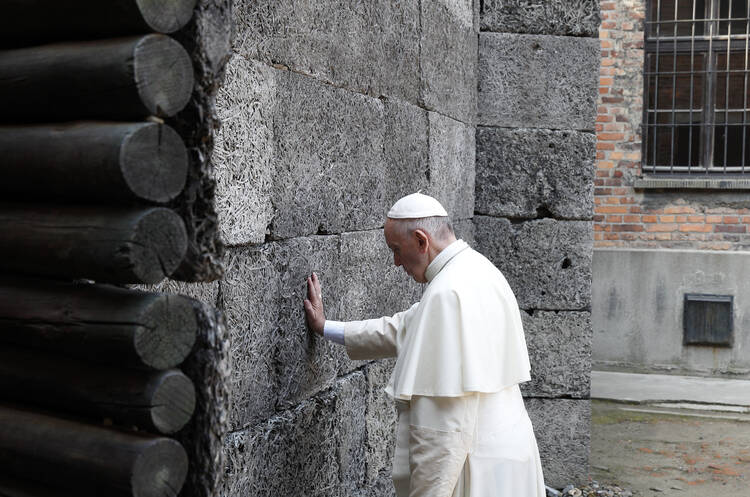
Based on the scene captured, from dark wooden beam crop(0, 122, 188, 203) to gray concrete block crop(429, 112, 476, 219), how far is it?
3615 millimetres

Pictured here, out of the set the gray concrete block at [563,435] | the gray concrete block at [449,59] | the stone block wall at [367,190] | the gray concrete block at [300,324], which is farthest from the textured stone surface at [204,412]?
the gray concrete block at [563,435]

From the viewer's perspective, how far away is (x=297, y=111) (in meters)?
3.49

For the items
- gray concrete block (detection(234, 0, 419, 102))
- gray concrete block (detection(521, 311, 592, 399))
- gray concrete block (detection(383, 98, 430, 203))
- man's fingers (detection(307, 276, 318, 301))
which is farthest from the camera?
gray concrete block (detection(521, 311, 592, 399))

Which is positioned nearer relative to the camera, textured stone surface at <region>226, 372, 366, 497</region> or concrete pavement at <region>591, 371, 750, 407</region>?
textured stone surface at <region>226, 372, 366, 497</region>

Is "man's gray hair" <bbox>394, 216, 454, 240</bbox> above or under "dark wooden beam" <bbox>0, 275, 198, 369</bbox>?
above

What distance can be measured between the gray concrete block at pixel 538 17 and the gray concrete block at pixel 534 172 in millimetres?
716

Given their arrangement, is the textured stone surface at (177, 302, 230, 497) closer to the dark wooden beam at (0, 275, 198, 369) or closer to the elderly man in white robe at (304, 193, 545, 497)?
the dark wooden beam at (0, 275, 198, 369)

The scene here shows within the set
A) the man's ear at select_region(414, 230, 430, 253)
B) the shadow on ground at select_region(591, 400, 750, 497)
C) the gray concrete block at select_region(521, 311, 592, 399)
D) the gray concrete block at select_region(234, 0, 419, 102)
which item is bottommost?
the shadow on ground at select_region(591, 400, 750, 497)

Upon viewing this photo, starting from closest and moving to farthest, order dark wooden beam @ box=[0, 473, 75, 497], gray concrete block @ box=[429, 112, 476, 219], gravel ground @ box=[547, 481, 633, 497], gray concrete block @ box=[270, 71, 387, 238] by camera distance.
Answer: dark wooden beam @ box=[0, 473, 75, 497] → gray concrete block @ box=[270, 71, 387, 238] → gray concrete block @ box=[429, 112, 476, 219] → gravel ground @ box=[547, 481, 633, 497]

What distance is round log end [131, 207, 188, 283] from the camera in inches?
68.4

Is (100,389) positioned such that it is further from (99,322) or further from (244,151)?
(244,151)

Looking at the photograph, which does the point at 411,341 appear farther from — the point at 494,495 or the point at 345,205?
the point at 345,205

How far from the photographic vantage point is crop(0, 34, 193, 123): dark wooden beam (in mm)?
1730

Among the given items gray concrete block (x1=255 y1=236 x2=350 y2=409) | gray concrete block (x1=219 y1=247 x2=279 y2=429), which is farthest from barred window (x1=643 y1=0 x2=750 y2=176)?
gray concrete block (x1=219 y1=247 x2=279 y2=429)
